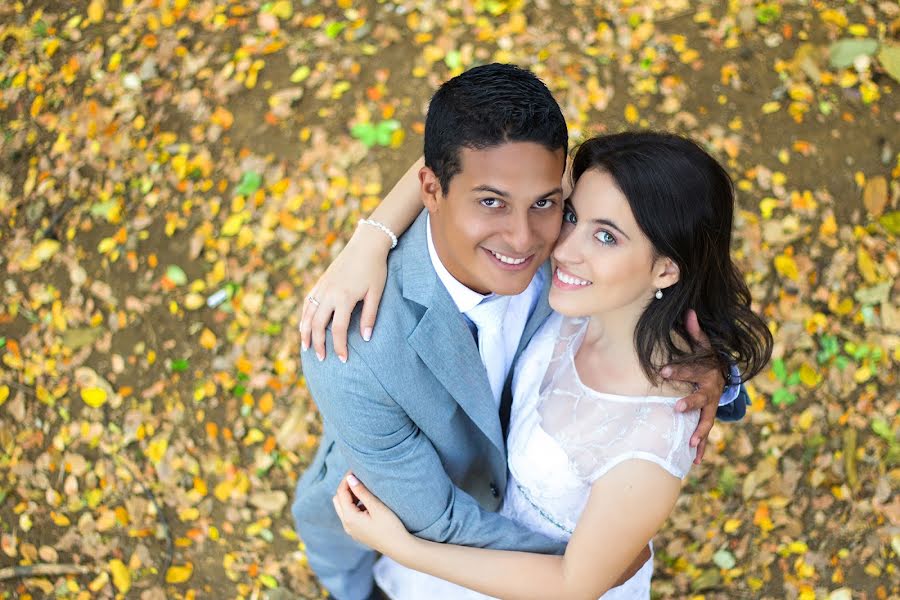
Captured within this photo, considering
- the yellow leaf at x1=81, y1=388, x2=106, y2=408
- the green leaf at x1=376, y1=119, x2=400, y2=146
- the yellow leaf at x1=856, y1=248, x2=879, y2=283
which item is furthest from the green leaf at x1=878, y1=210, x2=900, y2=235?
the yellow leaf at x1=81, y1=388, x2=106, y2=408

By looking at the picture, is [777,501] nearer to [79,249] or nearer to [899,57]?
[899,57]

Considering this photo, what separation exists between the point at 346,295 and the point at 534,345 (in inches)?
29.8

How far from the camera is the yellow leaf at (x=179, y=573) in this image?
388 cm

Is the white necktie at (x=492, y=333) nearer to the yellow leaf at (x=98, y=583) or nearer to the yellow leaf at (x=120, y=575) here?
the yellow leaf at (x=120, y=575)

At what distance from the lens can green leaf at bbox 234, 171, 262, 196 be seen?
442cm

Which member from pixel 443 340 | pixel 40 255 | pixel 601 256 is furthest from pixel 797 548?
pixel 40 255

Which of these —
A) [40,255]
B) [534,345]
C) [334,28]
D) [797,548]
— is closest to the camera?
[534,345]

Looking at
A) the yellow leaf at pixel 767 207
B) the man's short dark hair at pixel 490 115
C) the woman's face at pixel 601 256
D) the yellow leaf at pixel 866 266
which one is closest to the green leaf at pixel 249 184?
the man's short dark hair at pixel 490 115

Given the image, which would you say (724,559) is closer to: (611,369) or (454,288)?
(611,369)

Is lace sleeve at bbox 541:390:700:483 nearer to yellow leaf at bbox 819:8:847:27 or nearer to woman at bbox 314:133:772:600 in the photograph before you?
woman at bbox 314:133:772:600

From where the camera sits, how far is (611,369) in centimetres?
248

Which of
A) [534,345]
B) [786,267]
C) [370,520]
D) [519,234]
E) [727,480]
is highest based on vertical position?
[519,234]

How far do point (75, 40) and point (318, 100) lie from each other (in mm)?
1821

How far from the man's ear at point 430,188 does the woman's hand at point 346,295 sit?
27 centimetres
